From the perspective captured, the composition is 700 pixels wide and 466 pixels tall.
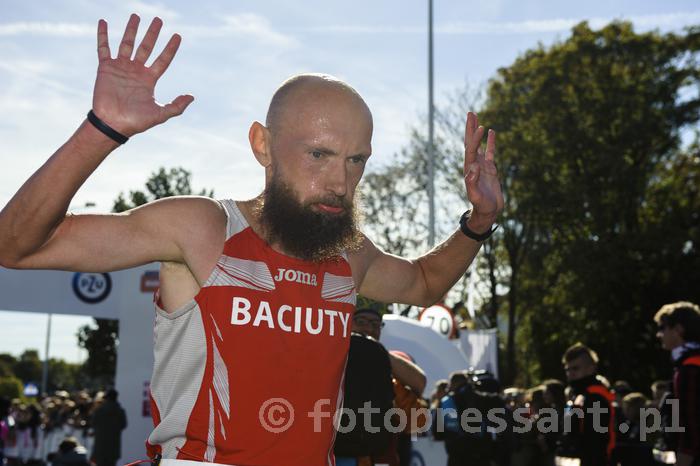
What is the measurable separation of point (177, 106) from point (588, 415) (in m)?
5.98

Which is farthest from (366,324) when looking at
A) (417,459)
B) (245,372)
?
(417,459)

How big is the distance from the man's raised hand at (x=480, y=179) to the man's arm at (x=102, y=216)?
926 millimetres

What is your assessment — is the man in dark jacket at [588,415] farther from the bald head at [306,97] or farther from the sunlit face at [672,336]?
the bald head at [306,97]

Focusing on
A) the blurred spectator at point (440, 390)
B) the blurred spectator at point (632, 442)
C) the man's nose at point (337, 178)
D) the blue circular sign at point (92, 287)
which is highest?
the blue circular sign at point (92, 287)

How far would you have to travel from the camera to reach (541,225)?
25.7 m

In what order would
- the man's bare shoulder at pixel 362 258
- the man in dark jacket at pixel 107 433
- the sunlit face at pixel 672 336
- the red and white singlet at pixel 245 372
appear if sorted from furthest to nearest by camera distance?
the man in dark jacket at pixel 107 433 → the sunlit face at pixel 672 336 → the man's bare shoulder at pixel 362 258 → the red and white singlet at pixel 245 372

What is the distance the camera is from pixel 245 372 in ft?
6.83

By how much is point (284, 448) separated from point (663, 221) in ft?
80.2

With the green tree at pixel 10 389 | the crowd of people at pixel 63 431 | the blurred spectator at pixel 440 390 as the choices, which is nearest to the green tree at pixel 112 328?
the crowd of people at pixel 63 431

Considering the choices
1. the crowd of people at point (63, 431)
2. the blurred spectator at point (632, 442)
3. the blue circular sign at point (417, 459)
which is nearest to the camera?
the blurred spectator at point (632, 442)

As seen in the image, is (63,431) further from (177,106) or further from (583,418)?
(177,106)

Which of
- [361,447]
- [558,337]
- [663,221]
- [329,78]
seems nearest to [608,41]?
[663,221]

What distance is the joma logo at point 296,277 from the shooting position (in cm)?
224

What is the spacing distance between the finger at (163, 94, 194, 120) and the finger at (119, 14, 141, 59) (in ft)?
0.53
